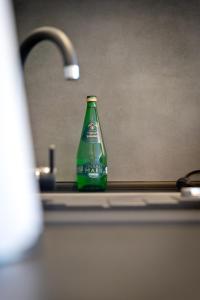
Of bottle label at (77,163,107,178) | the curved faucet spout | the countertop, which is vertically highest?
the curved faucet spout

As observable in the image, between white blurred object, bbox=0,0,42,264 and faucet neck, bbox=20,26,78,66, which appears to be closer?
white blurred object, bbox=0,0,42,264

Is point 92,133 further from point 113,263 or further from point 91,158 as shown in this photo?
point 113,263

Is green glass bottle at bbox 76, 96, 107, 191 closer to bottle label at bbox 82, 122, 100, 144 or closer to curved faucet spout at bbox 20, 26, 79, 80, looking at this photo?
bottle label at bbox 82, 122, 100, 144

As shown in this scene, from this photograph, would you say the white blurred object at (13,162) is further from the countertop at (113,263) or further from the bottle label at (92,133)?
the bottle label at (92,133)

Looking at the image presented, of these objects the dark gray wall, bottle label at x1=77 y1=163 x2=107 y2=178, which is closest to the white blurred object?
bottle label at x1=77 y1=163 x2=107 y2=178

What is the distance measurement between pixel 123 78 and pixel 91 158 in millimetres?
280

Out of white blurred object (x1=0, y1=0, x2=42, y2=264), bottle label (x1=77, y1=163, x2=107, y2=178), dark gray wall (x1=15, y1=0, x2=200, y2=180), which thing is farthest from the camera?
dark gray wall (x1=15, y1=0, x2=200, y2=180)

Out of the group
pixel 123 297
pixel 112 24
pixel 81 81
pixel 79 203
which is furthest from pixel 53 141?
pixel 123 297

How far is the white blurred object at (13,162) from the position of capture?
1.37ft

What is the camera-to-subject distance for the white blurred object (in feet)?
1.37

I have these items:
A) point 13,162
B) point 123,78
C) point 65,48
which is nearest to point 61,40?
point 65,48

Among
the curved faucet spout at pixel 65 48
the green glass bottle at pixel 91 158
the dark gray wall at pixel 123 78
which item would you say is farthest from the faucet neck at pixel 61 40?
the dark gray wall at pixel 123 78

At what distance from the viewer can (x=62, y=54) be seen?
2.13 ft

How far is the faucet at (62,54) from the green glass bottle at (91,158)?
0.20m
